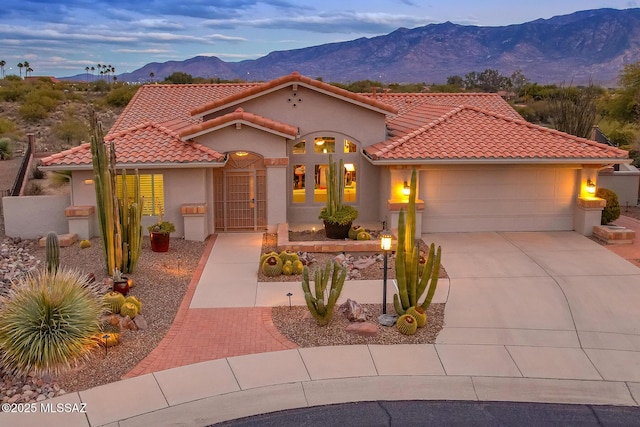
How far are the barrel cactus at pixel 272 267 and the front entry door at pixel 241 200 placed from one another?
4856mm

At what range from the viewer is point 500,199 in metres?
19.8

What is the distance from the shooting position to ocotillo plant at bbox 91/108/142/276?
539 inches

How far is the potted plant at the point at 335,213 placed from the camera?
1819cm

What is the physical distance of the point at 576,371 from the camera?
10453 mm

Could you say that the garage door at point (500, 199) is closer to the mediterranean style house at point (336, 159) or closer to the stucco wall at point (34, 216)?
the mediterranean style house at point (336, 159)

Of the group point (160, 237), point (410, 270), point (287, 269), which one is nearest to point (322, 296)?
point (410, 270)

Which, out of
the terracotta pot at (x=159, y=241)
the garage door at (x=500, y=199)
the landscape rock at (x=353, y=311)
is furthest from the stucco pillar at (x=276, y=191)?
the landscape rock at (x=353, y=311)

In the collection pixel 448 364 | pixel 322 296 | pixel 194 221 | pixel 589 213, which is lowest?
pixel 448 364

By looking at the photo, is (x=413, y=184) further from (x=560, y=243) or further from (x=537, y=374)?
(x=560, y=243)

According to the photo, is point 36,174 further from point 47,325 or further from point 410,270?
point 410,270

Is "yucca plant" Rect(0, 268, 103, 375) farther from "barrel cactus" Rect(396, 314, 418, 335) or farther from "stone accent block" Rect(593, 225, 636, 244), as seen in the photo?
"stone accent block" Rect(593, 225, 636, 244)

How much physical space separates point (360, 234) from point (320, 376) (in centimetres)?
832

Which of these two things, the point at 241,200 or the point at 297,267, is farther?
the point at 241,200

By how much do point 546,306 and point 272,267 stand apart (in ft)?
19.9
